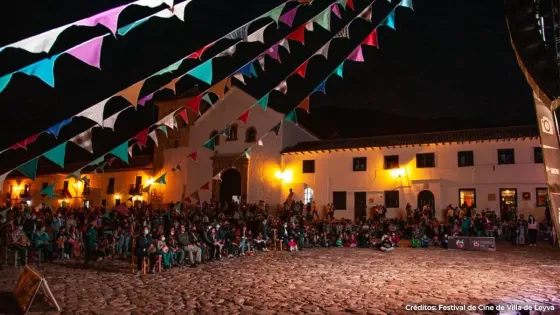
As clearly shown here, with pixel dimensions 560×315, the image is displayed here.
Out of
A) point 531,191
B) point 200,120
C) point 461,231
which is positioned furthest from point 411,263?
point 200,120

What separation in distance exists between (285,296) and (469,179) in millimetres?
17581

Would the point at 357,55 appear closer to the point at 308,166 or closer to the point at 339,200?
the point at 339,200

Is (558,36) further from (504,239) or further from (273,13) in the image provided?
(504,239)

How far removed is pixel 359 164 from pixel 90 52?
2093cm

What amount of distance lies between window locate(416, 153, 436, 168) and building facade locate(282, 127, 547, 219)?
0.04 meters

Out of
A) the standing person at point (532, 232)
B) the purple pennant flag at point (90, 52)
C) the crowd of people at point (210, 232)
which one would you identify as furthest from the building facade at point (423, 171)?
the purple pennant flag at point (90, 52)

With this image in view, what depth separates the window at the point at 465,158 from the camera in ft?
74.6

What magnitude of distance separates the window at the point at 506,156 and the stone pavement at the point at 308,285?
823 centimetres

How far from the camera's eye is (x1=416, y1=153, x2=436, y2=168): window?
2362 centimetres

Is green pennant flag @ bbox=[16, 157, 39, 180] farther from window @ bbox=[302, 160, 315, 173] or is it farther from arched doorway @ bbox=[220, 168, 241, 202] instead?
window @ bbox=[302, 160, 315, 173]

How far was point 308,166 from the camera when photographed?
2686 centimetres

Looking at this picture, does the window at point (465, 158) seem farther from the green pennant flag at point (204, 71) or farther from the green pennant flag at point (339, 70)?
the green pennant flag at point (204, 71)

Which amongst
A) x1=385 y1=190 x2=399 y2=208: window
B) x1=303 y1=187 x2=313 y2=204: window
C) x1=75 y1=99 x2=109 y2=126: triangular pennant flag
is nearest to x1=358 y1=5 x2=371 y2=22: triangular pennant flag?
x1=75 y1=99 x2=109 y2=126: triangular pennant flag

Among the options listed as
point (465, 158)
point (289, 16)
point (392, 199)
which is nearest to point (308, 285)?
point (289, 16)
